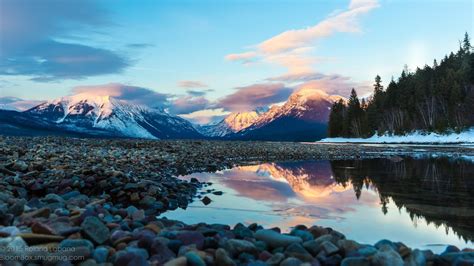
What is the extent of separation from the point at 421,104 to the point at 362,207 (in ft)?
251

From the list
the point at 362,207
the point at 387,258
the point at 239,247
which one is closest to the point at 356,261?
the point at 387,258

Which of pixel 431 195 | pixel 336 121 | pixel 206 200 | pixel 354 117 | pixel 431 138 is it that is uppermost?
pixel 354 117

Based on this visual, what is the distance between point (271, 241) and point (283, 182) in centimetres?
918

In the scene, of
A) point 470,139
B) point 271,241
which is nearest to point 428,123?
point 470,139

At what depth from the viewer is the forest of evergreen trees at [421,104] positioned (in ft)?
224

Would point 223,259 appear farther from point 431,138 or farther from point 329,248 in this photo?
point 431,138

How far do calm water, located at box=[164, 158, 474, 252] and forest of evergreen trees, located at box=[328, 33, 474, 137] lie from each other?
195 feet

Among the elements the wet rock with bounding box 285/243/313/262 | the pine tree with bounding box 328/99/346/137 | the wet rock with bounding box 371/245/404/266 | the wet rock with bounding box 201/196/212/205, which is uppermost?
the pine tree with bounding box 328/99/346/137

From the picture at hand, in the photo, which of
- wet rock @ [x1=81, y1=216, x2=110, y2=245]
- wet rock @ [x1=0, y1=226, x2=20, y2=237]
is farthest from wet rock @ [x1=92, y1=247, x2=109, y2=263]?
wet rock @ [x1=0, y1=226, x2=20, y2=237]

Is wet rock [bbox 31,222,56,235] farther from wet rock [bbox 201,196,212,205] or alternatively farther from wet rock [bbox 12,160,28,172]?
wet rock [bbox 12,160,28,172]

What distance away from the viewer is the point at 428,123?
74.8m

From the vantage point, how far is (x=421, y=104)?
7769 centimetres

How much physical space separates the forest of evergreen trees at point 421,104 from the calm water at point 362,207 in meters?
59.3

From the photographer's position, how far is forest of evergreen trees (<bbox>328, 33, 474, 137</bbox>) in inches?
2688
